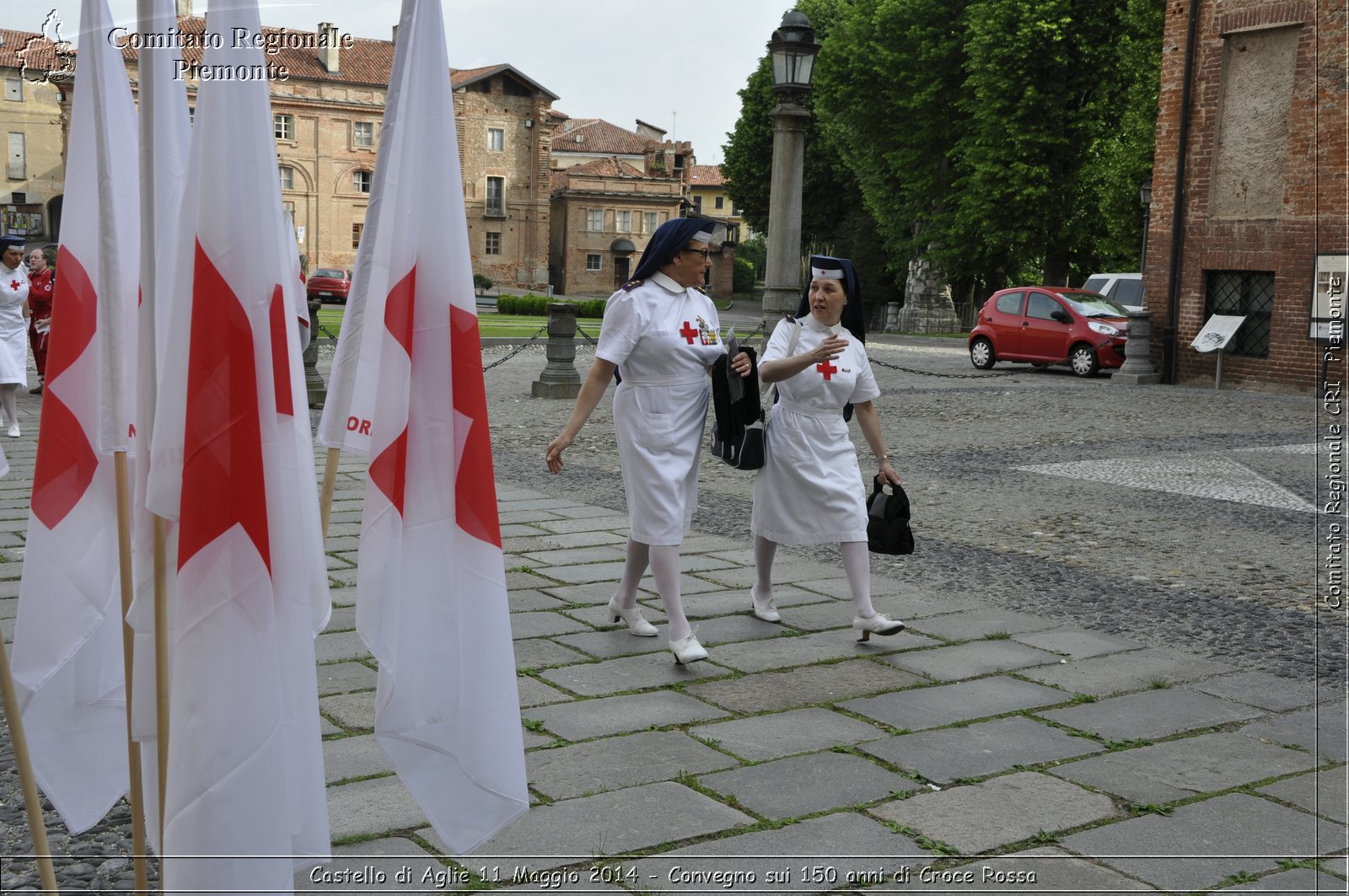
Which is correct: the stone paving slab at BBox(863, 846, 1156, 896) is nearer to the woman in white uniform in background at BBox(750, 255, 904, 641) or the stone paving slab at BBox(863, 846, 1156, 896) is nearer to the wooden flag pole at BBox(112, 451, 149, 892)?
the wooden flag pole at BBox(112, 451, 149, 892)

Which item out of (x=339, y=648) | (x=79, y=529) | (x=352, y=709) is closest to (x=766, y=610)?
(x=339, y=648)

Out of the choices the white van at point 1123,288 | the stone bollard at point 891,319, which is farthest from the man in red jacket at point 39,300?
the stone bollard at point 891,319

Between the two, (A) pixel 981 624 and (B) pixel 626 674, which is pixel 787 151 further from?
(B) pixel 626 674

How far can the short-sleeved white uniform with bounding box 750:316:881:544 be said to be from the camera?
573 cm

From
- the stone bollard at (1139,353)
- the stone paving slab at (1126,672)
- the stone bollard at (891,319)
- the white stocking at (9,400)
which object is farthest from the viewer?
the stone bollard at (891,319)

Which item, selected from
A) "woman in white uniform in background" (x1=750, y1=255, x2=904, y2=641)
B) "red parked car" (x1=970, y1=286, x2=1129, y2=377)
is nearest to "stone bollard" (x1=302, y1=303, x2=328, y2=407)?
"woman in white uniform in background" (x1=750, y1=255, x2=904, y2=641)

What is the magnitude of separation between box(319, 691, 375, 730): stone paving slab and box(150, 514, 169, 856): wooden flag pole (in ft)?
6.01

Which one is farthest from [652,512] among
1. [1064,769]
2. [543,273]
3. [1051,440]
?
[543,273]

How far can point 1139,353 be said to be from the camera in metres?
21.9

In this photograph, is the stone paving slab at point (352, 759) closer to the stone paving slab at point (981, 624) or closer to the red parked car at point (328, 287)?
the stone paving slab at point (981, 624)

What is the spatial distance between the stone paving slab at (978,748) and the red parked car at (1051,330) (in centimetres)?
1962

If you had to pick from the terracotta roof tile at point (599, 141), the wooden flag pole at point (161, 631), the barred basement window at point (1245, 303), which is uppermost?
the terracotta roof tile at point (599, 141)

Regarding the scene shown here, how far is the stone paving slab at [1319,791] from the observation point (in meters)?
3.87

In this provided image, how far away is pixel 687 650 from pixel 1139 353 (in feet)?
60.8
